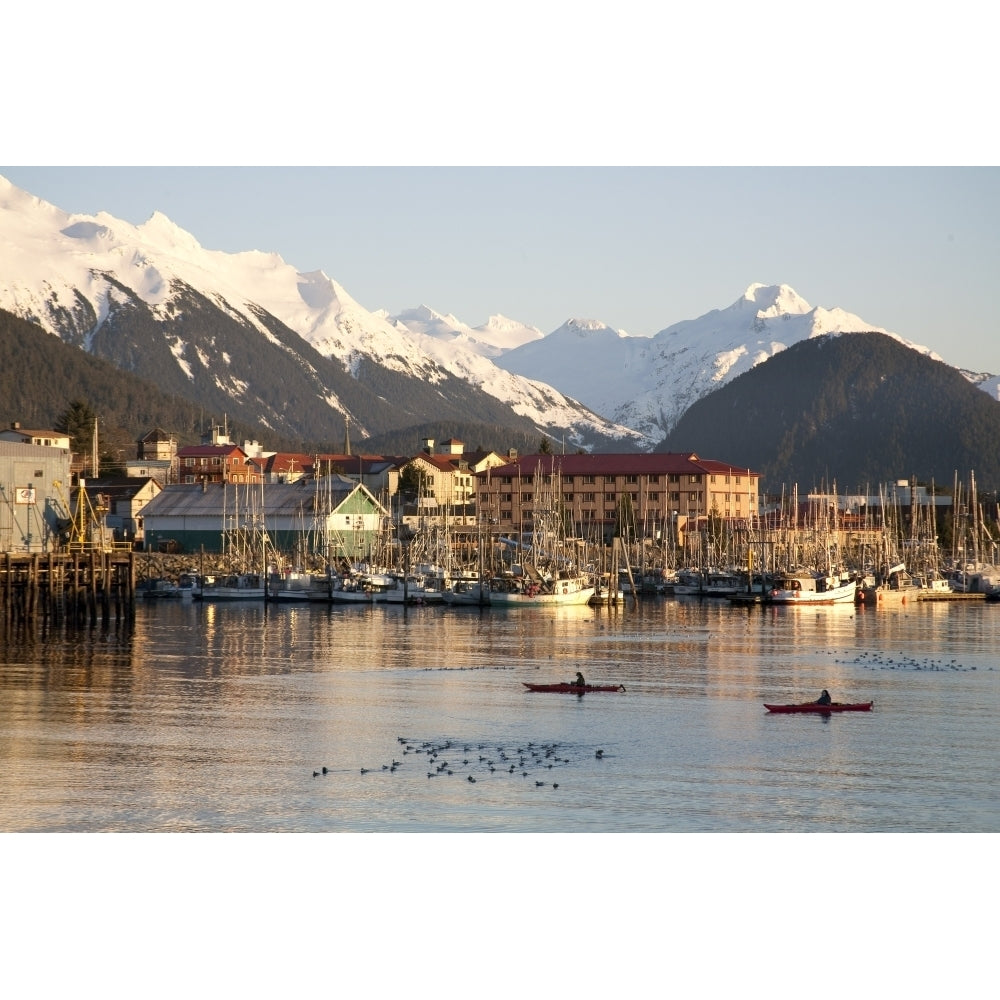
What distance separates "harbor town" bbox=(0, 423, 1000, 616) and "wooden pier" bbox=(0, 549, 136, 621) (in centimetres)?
18

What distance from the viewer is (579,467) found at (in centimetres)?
15162

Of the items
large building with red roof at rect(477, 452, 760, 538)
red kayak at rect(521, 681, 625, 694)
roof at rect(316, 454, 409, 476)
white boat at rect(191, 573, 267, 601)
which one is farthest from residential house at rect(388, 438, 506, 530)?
red kayak at rect(521, 681, 625, 694)

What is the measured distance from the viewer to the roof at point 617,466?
14912 cm

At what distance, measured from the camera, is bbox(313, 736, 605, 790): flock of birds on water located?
31983mm

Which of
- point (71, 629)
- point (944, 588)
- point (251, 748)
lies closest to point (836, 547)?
point (944, 588)

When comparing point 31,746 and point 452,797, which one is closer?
point 452,797

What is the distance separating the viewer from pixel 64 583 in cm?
7606

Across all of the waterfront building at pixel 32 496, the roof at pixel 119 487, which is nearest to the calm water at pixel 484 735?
the waterfront building at pixel 32 496

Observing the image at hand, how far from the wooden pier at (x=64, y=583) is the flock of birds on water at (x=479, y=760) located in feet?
131

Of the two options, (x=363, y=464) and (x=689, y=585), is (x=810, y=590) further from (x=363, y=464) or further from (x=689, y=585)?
(x=363, y=464)

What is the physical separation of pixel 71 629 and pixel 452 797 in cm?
4395

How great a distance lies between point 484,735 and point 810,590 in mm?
66161

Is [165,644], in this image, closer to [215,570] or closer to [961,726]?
[961,726]

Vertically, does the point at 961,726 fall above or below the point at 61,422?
below
